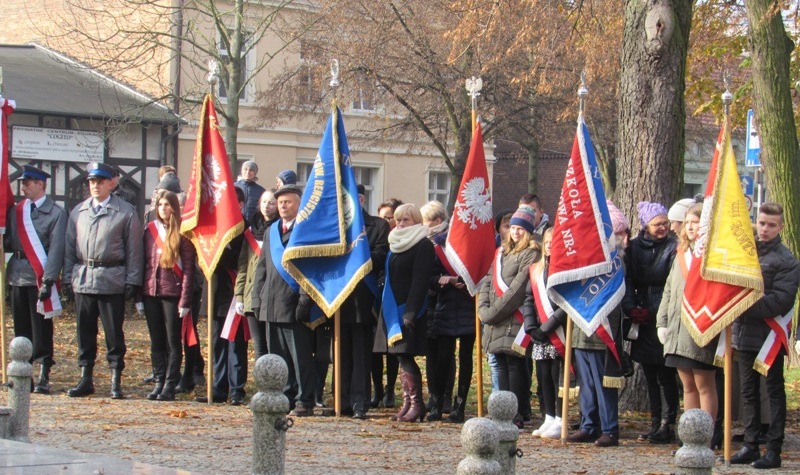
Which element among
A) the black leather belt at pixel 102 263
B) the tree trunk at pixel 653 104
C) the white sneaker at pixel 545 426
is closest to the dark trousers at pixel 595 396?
the white sneaker at pixel 545 426

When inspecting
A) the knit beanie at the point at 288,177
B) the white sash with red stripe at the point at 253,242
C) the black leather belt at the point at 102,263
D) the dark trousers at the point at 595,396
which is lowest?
the dark trousers at the point at 595,396

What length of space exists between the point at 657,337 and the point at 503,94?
19354 millimetres

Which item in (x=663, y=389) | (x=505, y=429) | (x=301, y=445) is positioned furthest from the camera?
(x=663, y=389)

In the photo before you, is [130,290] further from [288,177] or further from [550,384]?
[550,384]

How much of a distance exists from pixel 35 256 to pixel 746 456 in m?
7.08

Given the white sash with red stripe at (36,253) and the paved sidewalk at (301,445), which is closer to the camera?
the paved sidewalk at (301,445)

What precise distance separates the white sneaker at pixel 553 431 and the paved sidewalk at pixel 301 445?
16 centimetres

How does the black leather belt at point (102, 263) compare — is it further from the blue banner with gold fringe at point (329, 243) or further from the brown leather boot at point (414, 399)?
the brown leather boot at point (414, 399)

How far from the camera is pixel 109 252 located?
40.2ft

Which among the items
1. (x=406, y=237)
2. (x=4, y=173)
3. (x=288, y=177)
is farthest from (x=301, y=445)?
A: (x=4, y=173)

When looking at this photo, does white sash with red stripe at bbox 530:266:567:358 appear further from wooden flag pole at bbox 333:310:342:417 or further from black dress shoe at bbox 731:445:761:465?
wooden flag pole at bbox 333:310:342:417

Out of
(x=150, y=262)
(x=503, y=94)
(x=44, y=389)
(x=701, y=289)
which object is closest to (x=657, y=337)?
(x=701, y=289)

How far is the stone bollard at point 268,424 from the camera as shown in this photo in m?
7.16

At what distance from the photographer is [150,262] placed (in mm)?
12414
